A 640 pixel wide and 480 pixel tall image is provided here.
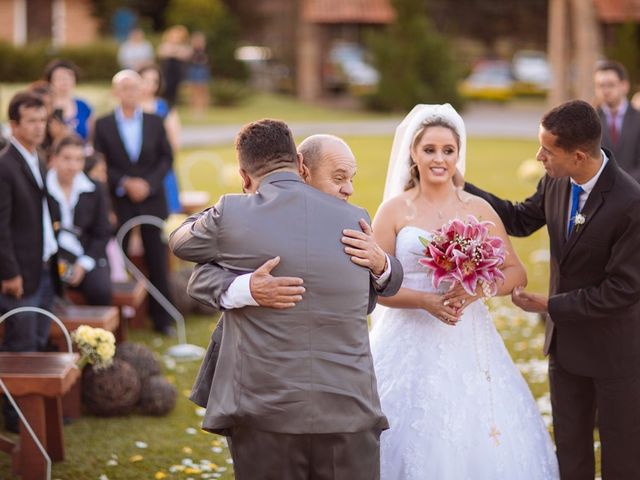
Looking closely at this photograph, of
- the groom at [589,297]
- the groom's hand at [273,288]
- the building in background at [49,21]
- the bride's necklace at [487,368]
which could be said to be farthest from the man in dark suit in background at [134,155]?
the building in background at [49,21]

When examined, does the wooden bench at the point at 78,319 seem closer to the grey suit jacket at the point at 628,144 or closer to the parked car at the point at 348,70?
the grey suit jacket at the point at 628,144

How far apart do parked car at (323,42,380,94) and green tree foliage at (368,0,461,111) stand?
204 centimetres

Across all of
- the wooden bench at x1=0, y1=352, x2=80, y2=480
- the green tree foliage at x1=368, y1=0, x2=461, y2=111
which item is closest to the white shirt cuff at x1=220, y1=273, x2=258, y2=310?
the wooden bench at x1=0, y1=352, x2=80, y2=480

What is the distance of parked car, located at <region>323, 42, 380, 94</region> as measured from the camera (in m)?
39.0

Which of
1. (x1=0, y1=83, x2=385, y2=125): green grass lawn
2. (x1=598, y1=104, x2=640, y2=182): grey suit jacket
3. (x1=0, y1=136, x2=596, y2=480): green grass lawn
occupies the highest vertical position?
(x1=0, y1=83, x2=385, y2=125): green grass lawn

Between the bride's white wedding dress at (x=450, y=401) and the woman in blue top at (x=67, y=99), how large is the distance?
16.8 feet

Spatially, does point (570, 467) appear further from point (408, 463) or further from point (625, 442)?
point (408, 463)

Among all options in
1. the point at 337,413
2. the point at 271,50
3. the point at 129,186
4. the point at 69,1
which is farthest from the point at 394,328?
the point at 271,50

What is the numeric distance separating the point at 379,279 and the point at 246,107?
30389 mm

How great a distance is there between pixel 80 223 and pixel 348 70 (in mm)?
34658

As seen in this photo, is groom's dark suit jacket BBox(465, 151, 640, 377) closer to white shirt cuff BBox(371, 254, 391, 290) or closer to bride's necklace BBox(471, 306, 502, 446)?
bride's necklace BBox(471, 306, 502, 446)

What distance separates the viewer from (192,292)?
12.9ft

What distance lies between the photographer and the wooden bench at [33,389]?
560 cm

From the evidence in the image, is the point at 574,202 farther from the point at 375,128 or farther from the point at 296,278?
the point at 375,128
